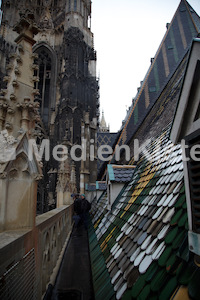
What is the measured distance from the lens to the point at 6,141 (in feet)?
7.86

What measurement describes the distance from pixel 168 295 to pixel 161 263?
14.3 inches

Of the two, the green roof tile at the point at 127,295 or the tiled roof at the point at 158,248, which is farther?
the green roof tile at the point at 127,295

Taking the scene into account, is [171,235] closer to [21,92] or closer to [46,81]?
[21,92]

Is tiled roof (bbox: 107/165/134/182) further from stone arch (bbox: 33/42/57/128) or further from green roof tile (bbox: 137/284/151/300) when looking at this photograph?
stone arch (bbox: 33/42/57/128)

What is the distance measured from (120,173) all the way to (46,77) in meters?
26.9

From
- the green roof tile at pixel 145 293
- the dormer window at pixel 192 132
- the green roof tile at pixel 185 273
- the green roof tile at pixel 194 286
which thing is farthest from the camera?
the green roof tile at pixel 145 293

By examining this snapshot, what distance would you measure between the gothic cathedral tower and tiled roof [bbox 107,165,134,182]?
44.0ft

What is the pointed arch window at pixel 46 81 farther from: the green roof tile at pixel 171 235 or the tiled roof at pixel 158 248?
the green roof tile at pixel 171 235

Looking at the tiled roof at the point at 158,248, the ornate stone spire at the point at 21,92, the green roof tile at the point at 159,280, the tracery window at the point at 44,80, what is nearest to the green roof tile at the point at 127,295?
the tiled roof at the point at 158,248

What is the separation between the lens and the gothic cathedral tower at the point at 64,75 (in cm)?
2234

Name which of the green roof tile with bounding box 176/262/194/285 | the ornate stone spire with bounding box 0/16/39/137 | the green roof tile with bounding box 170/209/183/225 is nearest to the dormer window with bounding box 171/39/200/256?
the green roof tile with bounding box 176/262/194/285

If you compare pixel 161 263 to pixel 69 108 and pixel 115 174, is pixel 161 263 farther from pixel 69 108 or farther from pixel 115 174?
pixel 69 108

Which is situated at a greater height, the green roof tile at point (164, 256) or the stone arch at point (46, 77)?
the stone arch at point (46, 77)

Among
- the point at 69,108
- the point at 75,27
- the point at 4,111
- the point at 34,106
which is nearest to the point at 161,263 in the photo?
the point at 34,106
